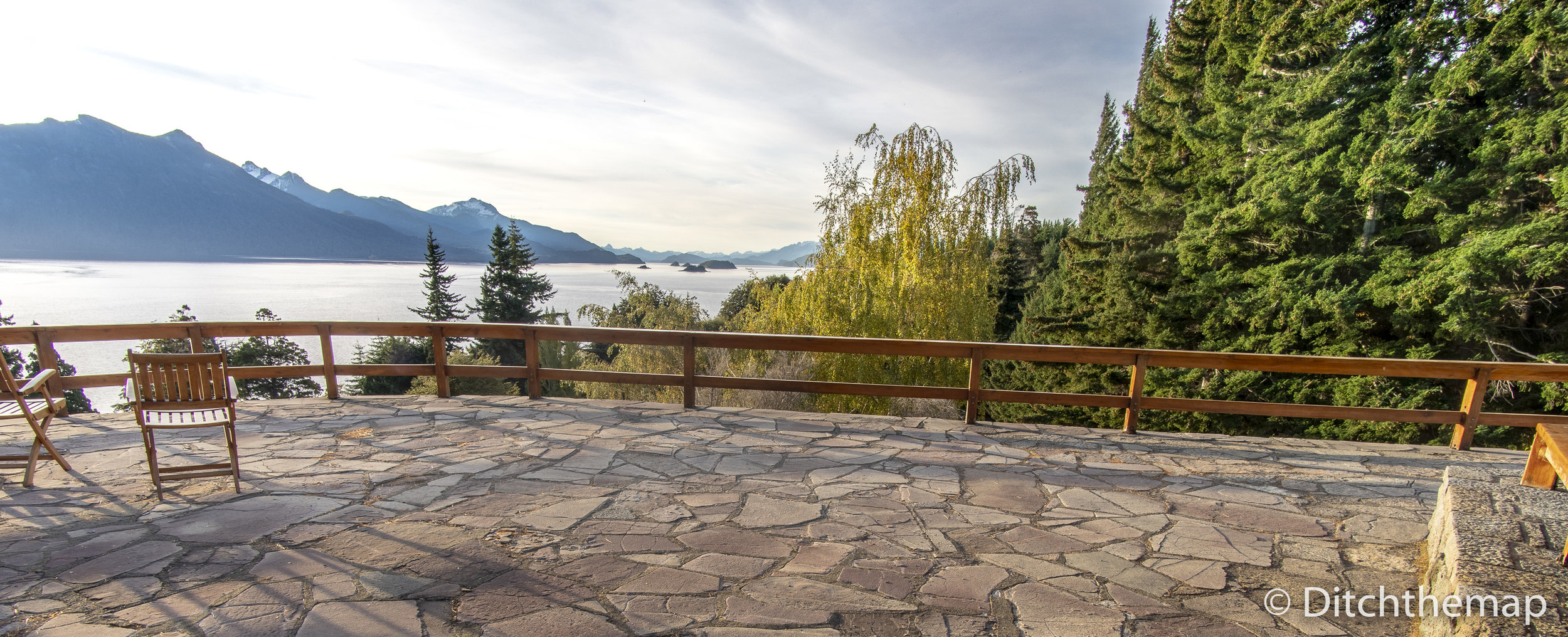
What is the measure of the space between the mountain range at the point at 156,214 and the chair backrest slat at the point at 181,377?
109m

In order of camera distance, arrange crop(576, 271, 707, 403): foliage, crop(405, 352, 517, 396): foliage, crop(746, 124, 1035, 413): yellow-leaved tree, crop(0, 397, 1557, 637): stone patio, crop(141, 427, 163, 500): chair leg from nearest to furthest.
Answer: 1. crop(0, 397, 1557, 637): stone patio
2. crop(141, 427, 163, 500): chair leg
3. crop(746, 124, 1035, 413): yellow-leaved tree
4. crop(576, 271, 707, 403): foliage
5. crop(405, 352, 517, 396): foliage

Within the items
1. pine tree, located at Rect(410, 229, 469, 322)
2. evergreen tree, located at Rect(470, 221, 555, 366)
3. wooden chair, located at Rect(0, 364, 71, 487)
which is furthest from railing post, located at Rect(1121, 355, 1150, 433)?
pine tree, located at Rect(410, 229, 469, 322)

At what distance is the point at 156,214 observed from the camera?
457 feet

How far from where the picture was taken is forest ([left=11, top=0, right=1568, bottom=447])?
965cm

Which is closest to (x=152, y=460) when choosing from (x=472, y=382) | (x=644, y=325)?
(x=644, y=325)

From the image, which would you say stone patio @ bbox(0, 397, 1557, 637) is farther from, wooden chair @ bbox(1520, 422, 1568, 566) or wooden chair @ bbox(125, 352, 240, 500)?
wooden chair @ bbox(1520, 422, 1568, 566)

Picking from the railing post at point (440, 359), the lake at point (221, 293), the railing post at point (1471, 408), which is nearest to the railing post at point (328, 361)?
the railing post at point (440, 359)

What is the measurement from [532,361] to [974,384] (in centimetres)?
413

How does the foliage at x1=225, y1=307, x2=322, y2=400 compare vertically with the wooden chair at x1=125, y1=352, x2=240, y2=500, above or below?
below

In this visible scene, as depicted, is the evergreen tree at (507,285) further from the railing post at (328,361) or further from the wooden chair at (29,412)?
the wooden chair at (29,412)

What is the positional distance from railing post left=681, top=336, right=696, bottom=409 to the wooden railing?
0.04 ft

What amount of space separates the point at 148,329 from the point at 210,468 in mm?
2921

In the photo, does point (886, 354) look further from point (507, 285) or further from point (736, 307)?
point (507, 285)

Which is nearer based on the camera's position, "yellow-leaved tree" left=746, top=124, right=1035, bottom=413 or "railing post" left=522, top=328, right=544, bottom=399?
"railing post" left=522, top=328, right=544, bottom=399
